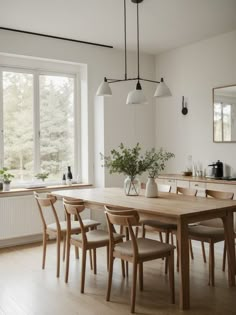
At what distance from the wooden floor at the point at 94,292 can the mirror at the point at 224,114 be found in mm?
1700

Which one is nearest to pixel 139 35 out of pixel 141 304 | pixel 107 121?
pixel 107 121

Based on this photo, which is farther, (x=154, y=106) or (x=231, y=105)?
(x=154, y=106)

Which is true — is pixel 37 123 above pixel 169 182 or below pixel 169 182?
above

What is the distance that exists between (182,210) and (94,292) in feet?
3.63

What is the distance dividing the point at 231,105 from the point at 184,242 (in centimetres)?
267

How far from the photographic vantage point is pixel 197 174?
5.52 metres

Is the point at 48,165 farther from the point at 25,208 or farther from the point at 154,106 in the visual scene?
the point at 154,106

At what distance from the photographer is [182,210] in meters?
3.19

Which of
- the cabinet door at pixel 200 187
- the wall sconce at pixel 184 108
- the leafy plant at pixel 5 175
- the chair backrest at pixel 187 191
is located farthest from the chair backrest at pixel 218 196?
the leafy plant at pixel 5 175

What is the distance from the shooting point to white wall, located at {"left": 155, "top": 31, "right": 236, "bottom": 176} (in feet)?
17.2

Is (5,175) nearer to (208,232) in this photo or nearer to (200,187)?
(200,187)

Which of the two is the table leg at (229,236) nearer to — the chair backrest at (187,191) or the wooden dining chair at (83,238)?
the chair backrest at (187,191)

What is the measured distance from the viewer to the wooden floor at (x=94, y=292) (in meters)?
3.09

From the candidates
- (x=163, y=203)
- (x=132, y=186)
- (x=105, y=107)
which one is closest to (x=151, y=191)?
(x=132, y=186)
